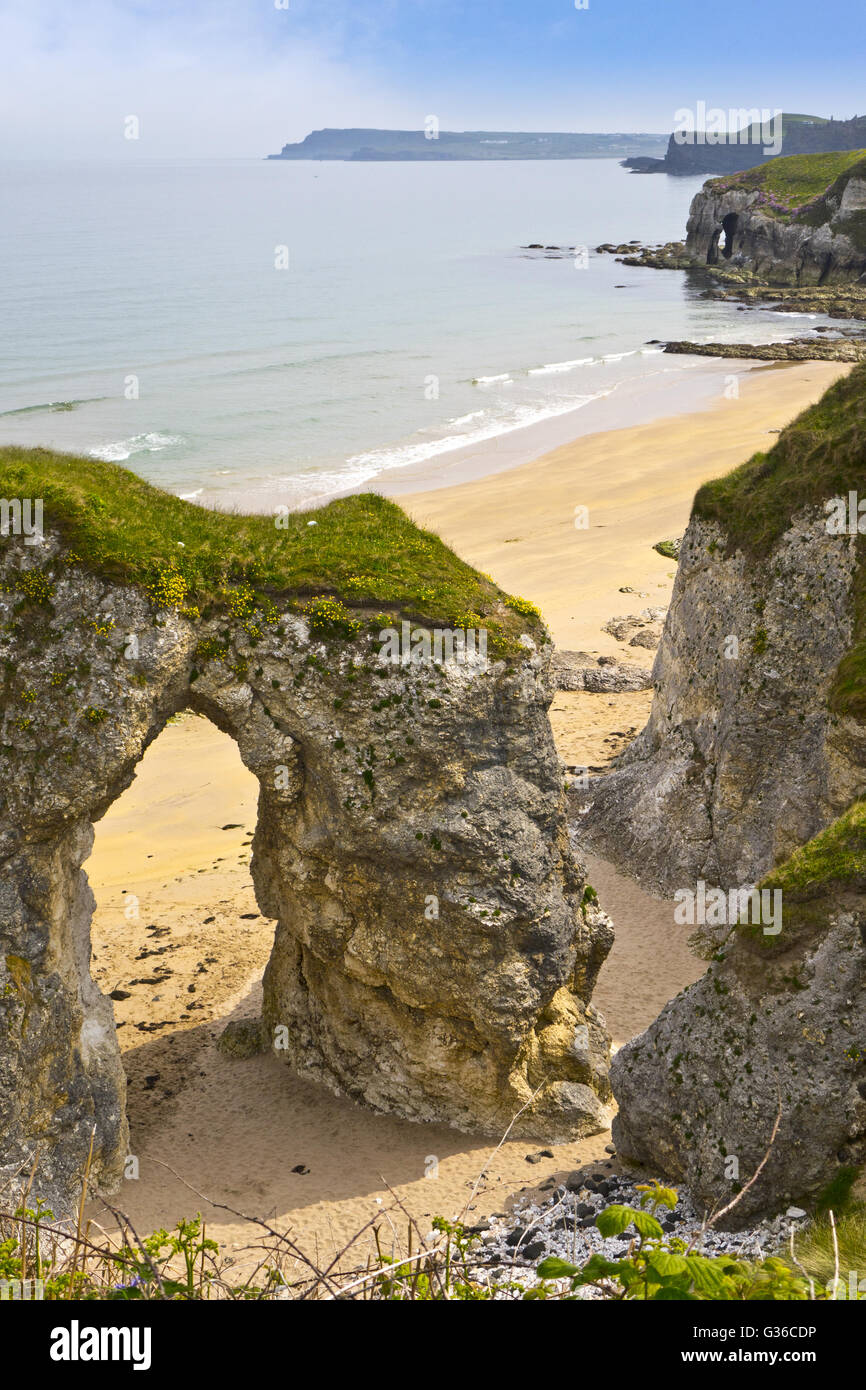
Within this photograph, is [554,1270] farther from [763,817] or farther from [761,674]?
[763,817]

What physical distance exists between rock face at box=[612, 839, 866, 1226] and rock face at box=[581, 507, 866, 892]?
4.62 metres

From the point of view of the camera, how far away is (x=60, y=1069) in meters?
13.1

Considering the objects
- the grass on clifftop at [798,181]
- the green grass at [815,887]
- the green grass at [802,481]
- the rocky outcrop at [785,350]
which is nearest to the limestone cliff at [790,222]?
the grass on clifftop at [798,181]

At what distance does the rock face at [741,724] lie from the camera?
17.4 m

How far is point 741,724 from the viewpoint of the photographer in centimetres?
1833

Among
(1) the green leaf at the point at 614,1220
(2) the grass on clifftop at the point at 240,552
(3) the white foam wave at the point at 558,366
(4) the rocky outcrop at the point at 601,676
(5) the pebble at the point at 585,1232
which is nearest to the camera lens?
(1) the green leaf at the point at 614,1220

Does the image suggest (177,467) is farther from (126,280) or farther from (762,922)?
(126,280)

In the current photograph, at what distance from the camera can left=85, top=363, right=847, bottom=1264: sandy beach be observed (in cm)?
1374

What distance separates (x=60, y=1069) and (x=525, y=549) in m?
28.4

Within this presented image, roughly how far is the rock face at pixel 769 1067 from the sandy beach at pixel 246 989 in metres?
2.34

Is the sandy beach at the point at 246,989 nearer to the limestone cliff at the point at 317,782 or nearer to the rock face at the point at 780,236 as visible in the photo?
the limestone cliff at the point at 317,782

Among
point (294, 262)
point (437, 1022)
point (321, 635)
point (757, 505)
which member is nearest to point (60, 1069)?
point (437, 1022)

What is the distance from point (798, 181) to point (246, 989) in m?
109
